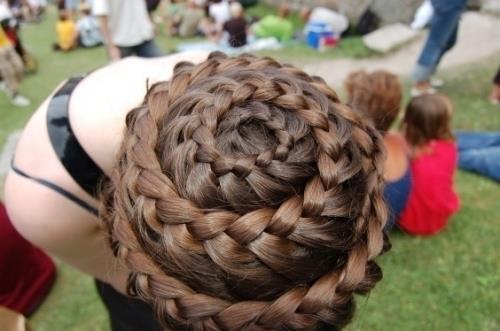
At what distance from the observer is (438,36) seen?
3.55 metres

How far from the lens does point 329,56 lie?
222 inches

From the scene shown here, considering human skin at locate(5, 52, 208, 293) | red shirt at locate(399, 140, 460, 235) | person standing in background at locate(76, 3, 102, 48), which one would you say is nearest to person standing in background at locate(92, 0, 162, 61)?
red shirt at locate(399, 140, 460, 235)

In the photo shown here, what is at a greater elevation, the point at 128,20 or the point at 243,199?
the point at 243,199

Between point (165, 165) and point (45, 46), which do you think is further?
point (45, 46)

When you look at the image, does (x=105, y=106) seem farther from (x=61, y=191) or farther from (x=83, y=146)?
(x=61, y=191)

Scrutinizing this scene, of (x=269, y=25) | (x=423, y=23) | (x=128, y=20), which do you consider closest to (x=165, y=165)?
(x=128, y=20)

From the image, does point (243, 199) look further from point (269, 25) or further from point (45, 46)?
point (45, 46)

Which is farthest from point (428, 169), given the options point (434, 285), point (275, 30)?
point (275, 30)

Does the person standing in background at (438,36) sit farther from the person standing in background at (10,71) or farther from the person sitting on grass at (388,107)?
the person standing in background at (10,71)

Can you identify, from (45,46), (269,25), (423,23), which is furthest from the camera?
(45,46)

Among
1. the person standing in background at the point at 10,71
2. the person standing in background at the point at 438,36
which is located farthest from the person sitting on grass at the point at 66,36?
the person standing in background at the point at 438,36

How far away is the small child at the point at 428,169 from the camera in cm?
227

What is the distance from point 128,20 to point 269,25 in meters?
3.36

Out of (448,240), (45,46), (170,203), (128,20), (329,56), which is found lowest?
(45,46)
